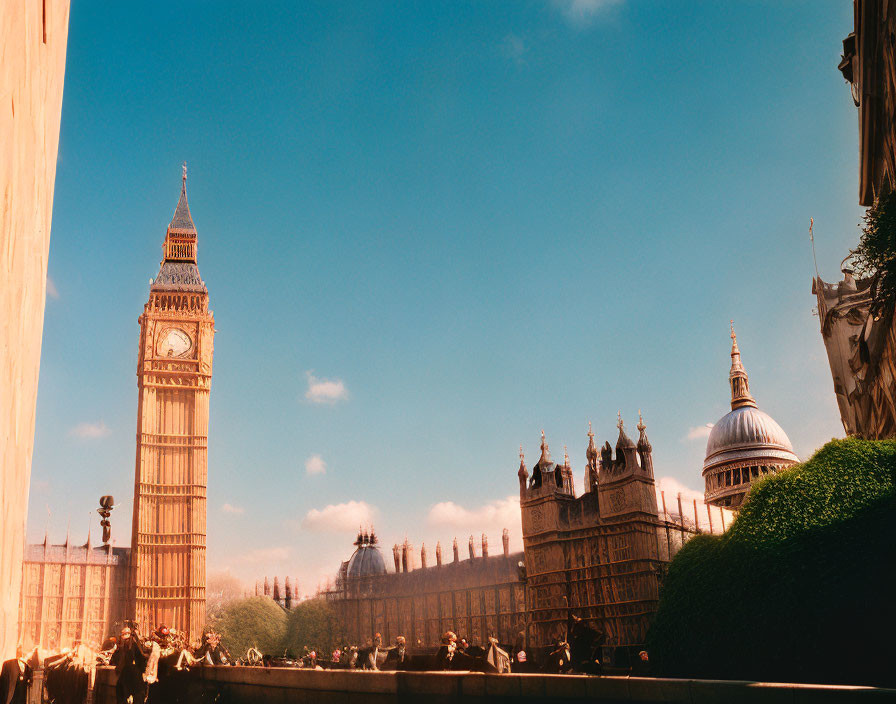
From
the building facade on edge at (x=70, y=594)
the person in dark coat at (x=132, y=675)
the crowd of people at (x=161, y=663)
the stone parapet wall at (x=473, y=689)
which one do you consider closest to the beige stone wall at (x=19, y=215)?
the stone parapet wall at (x=473, y=689)

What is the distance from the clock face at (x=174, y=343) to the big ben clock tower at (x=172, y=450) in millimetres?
82

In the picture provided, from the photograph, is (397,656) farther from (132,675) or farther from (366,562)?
(366,562)

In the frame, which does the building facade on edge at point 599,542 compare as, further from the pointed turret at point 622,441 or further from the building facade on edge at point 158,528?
the building facade on edge at point 158,528

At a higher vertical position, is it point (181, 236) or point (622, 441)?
point (181, 236)

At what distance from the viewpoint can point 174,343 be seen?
69875 mm

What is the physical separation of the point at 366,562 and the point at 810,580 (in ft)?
220

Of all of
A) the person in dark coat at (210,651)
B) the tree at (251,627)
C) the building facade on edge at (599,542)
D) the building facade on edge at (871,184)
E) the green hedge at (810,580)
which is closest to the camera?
the person in dark coat at (210,651)

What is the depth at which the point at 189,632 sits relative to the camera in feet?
205

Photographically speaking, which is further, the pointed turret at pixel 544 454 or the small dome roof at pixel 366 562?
the small dome roof at pixel 366 562

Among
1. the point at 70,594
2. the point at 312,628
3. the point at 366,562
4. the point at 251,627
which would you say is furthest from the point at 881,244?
the point at 366,562

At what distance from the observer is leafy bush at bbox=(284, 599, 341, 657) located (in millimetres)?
67625

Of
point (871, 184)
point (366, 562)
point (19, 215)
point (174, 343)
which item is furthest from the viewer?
point (366, 562)

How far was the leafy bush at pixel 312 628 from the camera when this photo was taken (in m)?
67.6

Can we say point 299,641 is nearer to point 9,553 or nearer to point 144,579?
point 144,579
